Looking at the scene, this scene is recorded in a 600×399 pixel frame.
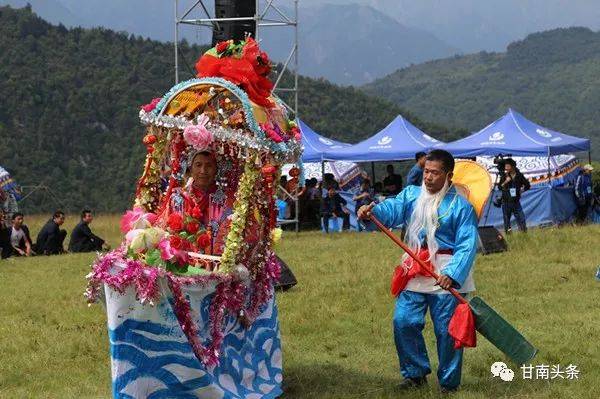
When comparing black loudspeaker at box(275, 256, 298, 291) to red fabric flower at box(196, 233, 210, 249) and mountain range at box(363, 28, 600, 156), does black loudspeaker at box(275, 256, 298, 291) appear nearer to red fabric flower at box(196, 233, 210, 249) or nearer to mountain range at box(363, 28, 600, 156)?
red fabric flower at box(196, 233, 210, 249)

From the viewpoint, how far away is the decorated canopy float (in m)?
6.41

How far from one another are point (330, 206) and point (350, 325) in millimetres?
12008

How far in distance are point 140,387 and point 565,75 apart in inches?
3762

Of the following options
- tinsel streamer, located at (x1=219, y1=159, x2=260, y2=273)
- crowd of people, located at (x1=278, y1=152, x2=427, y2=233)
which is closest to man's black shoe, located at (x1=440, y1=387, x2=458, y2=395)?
tinsel streamer, located at (x1=219, y1=159, x2=260, y2=273)

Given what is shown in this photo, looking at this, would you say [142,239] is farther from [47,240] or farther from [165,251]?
[47,240]

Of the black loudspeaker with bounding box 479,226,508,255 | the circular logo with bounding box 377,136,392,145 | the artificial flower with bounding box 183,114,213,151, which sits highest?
the circular logo with bounding box 377,136,392,145

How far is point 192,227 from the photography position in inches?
292

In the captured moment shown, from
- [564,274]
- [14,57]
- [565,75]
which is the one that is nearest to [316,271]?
[564,274]

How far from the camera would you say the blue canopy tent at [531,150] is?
20.9 meters

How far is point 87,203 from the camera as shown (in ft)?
126

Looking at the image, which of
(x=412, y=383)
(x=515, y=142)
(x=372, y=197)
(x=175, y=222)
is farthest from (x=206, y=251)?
(x=515, y=142)

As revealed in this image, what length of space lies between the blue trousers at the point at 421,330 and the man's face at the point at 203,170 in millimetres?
1592

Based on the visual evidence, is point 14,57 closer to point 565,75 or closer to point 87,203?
point 87,203

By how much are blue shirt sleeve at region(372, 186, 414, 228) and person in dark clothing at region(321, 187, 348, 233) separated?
14.1 m
